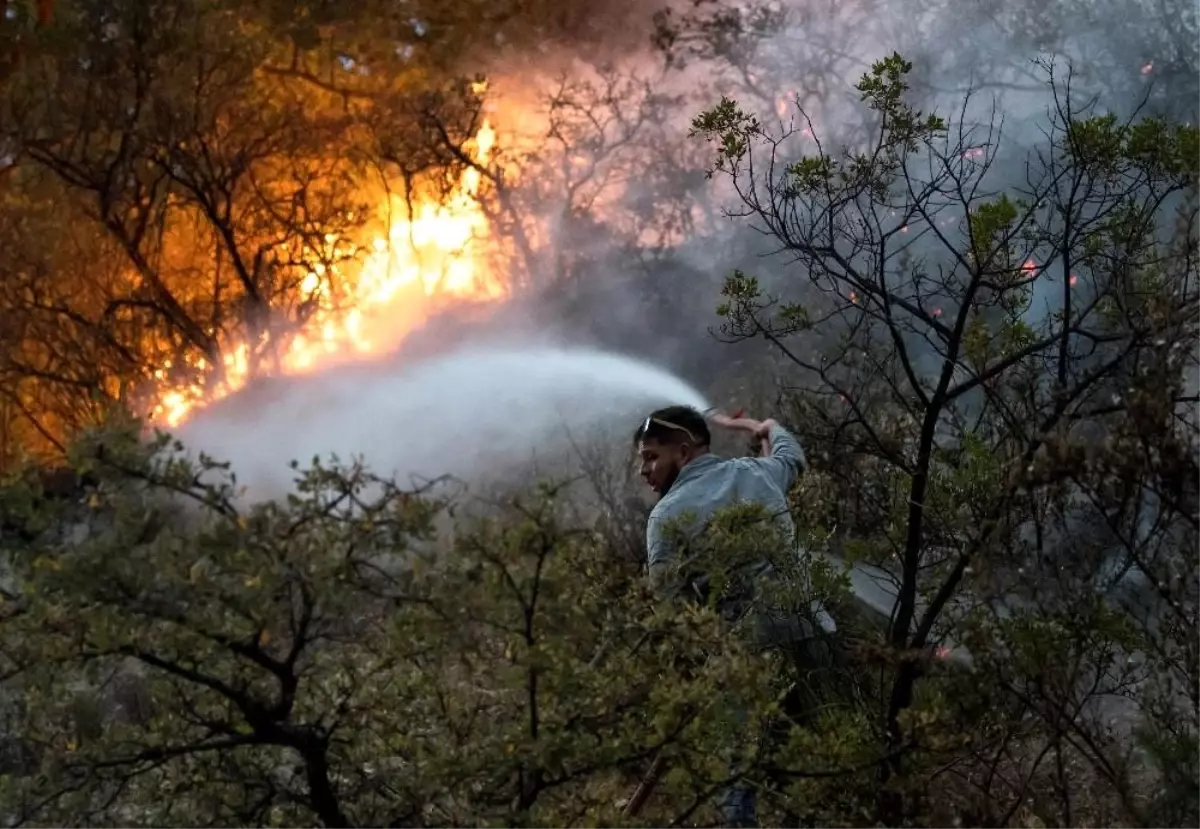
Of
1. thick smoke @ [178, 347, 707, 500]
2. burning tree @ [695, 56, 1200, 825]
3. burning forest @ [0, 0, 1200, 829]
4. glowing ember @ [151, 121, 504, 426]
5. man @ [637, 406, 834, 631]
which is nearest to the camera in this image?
burning forest @ [0, 0, 1200, 829]

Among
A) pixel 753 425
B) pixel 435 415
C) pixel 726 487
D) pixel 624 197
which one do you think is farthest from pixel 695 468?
pixel 624 197

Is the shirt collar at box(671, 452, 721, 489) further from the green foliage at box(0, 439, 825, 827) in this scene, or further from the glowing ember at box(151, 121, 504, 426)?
the glowing ember at box(151, 121, 504, 426)

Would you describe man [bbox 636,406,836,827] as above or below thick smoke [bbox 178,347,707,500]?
below

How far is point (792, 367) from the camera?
8750 millimetres

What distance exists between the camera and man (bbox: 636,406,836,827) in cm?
274

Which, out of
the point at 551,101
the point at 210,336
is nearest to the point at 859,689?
the point at 210,336

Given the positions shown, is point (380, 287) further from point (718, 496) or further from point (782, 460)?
point (718, 496)

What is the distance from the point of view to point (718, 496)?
344cm

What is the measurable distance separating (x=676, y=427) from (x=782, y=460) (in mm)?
357

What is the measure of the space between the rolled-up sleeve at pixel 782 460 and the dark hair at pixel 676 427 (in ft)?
0.68

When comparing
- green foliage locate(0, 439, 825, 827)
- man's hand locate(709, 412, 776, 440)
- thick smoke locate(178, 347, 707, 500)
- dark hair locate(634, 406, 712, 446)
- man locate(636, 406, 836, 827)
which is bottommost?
green foliage locate(0, 439, 825, 827)

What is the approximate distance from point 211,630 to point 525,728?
0.54 m

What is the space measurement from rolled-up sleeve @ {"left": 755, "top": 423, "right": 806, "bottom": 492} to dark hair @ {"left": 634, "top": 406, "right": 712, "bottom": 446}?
21 centimetres

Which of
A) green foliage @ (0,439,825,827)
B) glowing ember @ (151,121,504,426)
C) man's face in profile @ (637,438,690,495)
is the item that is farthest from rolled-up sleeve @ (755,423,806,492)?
glowing ember @ (151,121,504,426)
